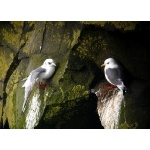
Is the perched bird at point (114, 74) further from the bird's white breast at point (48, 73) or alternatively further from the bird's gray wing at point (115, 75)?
the bird's white breast at point (48, 73)

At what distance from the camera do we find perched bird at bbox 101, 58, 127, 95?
6801 millimetres

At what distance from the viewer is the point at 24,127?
23.4 ft

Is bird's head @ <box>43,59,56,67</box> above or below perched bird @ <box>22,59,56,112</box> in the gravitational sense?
above

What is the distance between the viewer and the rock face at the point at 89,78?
684cm

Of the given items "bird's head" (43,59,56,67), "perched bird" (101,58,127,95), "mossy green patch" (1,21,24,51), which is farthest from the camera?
"mossy green patch" (1,21,24,51)

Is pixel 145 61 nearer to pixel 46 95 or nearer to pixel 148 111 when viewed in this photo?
pixel 148 111

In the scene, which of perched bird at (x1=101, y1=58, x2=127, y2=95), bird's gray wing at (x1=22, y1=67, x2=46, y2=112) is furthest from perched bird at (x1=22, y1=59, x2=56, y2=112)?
perched bird at (x1=101, y1=58, x2=127, y2=95)

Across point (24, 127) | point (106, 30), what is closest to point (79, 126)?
point (24, 127)

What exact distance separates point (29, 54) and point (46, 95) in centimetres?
65

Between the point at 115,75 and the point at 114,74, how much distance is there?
0.6 inches

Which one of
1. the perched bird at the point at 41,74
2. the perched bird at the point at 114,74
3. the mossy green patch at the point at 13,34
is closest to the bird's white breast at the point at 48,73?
the perched bird at the point at 41,74

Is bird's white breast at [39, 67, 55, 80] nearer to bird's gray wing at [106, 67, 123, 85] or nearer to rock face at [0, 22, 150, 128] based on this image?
rock face at [0, 22, 150, 128]

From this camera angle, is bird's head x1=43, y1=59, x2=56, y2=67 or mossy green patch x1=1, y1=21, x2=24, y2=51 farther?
mossy green patch x1=1, y1=21, x2=24, y2=51

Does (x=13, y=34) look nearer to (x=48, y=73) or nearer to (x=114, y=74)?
(x=48, y=73)
